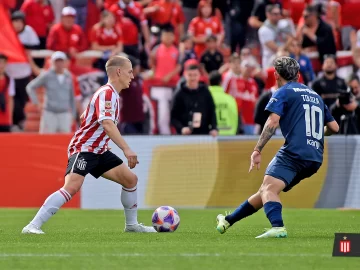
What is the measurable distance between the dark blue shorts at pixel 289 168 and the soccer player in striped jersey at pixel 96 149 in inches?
68.5

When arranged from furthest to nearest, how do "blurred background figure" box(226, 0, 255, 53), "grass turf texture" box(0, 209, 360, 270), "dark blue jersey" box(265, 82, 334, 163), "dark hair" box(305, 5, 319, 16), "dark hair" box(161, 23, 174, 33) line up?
"blurred background figure" box(226, 0, 255, 53) → "dark hair" box(305, 5, 319, 16) → "dark hair" box(161, 23, 174, 33) → "dark blue jersey" box(265, 82, 334, 163) → "grass turf texture" box(0, 209, 360, 270)

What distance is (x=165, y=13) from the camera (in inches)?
941

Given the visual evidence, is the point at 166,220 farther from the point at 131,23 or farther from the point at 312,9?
the point at 312,9

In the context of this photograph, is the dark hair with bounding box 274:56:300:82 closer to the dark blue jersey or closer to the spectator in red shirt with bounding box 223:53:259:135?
the dark blue jersey

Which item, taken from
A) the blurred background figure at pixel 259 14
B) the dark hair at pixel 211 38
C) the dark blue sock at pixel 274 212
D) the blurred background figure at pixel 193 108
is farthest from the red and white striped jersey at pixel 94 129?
the blurred background figure at pixel 259 14

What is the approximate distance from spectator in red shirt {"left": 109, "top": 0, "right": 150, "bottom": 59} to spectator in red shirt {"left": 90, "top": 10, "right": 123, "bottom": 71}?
385 millimetres

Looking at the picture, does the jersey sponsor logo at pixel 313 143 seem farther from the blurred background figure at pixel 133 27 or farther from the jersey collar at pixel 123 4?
the jersey collar at pixel 123 4

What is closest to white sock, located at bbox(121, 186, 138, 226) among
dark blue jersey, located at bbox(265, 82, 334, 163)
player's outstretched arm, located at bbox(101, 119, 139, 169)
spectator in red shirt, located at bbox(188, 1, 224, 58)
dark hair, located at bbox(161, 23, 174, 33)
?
player's outstretched arm, located at bbox(101, 119, 139, 169)

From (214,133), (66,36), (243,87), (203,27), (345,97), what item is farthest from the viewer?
(203,27)

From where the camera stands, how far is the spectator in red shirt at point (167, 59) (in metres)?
22.5

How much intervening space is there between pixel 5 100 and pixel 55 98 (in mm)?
1123

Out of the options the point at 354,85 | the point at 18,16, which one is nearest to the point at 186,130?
the point at 354,85

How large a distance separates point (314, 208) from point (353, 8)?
7.17 m

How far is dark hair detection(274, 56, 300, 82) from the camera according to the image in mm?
11359
